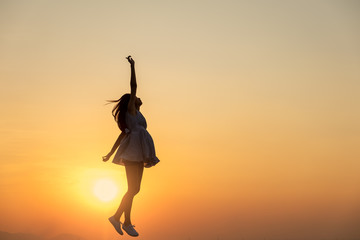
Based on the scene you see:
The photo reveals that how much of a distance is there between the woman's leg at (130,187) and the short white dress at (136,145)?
233mm

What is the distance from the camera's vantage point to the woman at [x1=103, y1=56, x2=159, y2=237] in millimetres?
17047

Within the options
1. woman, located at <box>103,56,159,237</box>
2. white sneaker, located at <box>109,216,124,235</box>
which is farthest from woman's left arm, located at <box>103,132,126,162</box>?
white sneaker, located at <box>109,216,124,235</box>

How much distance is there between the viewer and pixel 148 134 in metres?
17.6

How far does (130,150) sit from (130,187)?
120 centimetres

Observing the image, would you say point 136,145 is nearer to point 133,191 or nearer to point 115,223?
point 133,191

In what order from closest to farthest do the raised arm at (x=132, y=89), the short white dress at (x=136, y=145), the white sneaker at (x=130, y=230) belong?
the raised arm at (x=132, y=89)
the white sneaker at (x=130, y=230)
the short white dress at (x=136, y=145)

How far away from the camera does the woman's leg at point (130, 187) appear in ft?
56.0

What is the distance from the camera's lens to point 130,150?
1706 cm

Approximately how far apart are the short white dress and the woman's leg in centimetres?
23

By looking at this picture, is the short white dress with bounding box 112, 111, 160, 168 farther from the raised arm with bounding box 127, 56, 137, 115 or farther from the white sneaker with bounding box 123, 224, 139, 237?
the white sneaker with bounding box 123, 224, 139, 237

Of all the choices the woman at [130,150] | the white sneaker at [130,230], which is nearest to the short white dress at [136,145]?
the woman at [130,150]

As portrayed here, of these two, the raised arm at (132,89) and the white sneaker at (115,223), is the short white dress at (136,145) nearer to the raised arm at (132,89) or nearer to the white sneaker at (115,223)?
the raised arm at (132,89)

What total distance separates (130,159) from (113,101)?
1.96 m

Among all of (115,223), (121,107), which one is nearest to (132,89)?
(121,107)
